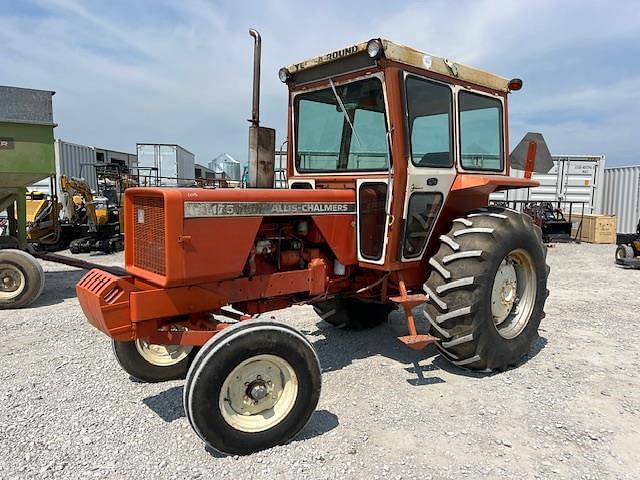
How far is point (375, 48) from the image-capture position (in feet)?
11.9

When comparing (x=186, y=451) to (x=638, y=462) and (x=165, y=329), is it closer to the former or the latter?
(x=165, y=329)

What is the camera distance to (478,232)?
4043 millimetres

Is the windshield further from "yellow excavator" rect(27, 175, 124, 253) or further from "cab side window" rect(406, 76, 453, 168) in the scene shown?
"yellow excavator" rect(27, 175, 124, 253)

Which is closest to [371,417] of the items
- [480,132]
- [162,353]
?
[162,353]

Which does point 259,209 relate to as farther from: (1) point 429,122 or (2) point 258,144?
(1) point 429,122

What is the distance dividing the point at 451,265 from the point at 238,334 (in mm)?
1873

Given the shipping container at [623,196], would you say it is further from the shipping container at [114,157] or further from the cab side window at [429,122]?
the shipping container at [114,157]

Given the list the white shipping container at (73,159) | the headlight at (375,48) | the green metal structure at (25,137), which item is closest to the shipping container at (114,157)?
the white shipping container at (73,159)

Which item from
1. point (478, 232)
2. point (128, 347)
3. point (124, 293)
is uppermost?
point (478, 232)

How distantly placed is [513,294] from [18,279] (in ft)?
20.2

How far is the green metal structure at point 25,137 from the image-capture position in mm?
7199

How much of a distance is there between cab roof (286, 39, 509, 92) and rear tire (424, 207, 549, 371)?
1.17 meters

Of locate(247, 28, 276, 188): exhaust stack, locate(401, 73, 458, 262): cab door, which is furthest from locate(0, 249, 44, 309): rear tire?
locate(401, 73, 458, 262): cab door

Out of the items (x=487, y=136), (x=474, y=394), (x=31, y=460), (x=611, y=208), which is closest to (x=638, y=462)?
(x=474, y=394)
